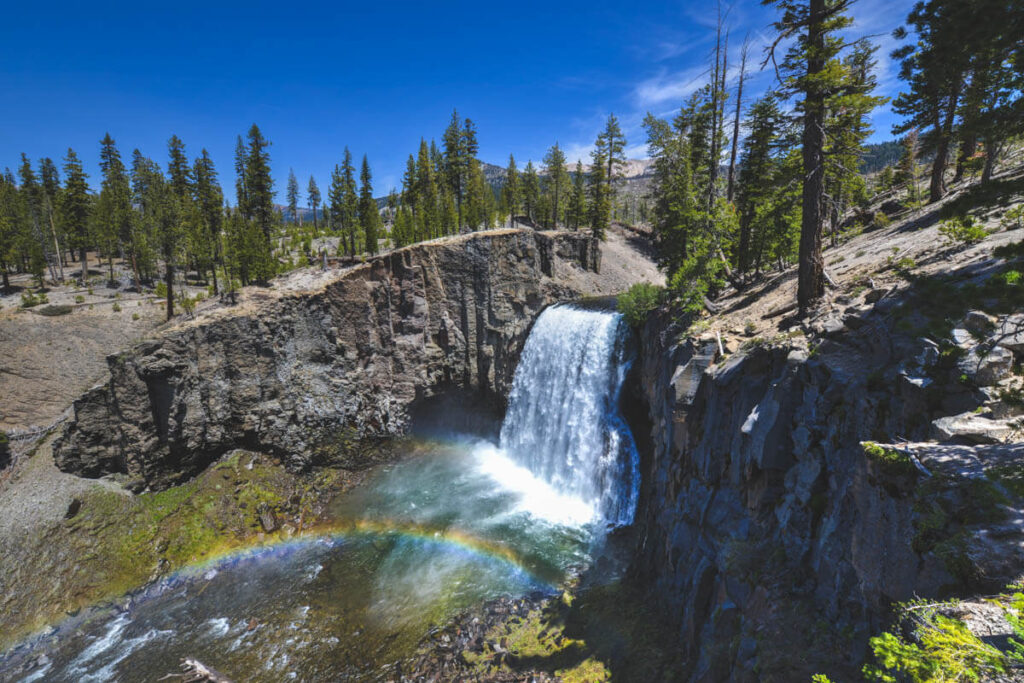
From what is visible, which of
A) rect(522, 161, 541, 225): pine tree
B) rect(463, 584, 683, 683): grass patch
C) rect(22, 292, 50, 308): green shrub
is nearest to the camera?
rect(463, 584, 683, 683): grass patch

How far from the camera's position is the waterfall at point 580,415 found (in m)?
21.0

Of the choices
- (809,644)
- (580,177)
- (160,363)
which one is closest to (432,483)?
(160,363)

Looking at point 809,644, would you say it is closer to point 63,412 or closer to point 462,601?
point 462,601

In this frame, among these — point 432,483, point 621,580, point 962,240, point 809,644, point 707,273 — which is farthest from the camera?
point 432,483

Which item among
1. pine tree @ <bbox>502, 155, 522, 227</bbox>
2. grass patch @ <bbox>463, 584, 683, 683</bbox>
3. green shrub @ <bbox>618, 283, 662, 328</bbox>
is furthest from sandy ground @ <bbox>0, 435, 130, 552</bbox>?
pine tree @ <bbox>502, 155, 522, 227</bbox>

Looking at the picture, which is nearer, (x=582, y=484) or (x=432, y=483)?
(x=582, y=484)

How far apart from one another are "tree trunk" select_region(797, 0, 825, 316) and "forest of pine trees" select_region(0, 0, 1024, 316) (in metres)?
0.04

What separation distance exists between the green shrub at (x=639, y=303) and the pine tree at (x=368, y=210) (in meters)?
37.8

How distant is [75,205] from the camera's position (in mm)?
54531

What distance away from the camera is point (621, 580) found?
1557 cm

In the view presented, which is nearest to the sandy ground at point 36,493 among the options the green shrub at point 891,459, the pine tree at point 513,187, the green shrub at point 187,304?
the green shrub at point 187,304

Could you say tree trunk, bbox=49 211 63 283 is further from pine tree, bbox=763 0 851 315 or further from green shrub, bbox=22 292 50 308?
pine tree, bbox=763 0 851 315

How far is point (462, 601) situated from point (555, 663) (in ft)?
16.3

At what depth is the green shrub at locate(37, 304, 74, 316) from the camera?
39.4 m
